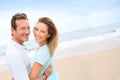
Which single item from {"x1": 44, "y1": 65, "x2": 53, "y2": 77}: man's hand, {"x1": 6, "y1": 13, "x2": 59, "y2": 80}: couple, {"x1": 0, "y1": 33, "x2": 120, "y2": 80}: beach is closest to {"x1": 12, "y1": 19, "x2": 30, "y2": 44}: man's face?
{"x1": 6, "y1": 13, "x2": 59, "y2": 80}: couple

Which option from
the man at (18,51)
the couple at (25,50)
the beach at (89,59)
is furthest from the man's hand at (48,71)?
the beach at (89,59)

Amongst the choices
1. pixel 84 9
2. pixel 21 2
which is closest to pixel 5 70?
pixel 21 2

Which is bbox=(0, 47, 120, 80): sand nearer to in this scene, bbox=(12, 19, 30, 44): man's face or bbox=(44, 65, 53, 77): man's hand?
bbox=(44, 65, 53, 77): man's hand

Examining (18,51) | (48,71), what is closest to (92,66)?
(48,71)

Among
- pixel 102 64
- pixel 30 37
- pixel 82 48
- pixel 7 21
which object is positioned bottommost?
pixel 102 64

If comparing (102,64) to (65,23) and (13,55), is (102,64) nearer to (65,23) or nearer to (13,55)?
(65,23)

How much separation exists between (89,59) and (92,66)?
0.27 ft

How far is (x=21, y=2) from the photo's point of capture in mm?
2299

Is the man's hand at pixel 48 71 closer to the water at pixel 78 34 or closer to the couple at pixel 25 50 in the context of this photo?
the couple at pixel 25 50

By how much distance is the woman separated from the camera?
6.77 feet

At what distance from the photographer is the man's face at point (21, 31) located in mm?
1989

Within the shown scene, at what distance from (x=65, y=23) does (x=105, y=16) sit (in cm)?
54

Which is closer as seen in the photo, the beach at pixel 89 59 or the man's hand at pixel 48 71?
the man's hand at pixel 48 71

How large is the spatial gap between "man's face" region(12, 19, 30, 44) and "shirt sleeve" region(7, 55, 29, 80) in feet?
0.45
